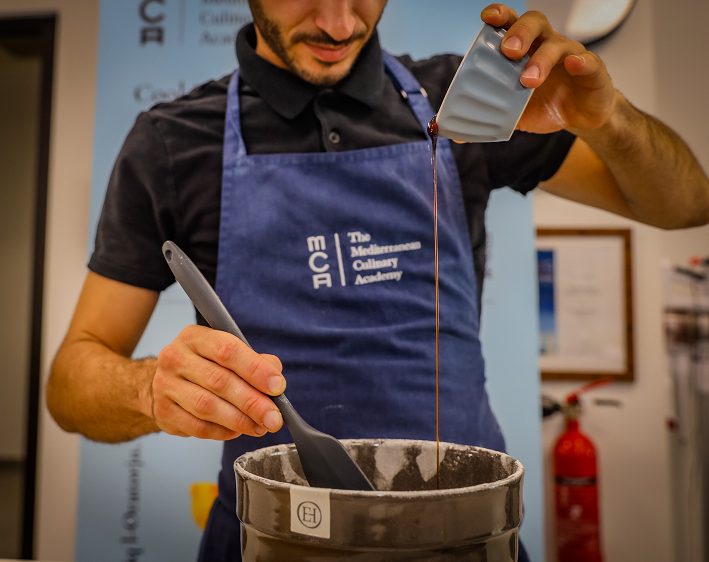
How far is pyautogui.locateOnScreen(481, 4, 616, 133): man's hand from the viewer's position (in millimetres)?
574

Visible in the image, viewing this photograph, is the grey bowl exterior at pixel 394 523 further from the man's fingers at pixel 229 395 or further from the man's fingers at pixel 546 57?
the man's fingers at pixel 546 57

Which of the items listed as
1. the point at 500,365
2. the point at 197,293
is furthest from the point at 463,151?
the point at 500,365

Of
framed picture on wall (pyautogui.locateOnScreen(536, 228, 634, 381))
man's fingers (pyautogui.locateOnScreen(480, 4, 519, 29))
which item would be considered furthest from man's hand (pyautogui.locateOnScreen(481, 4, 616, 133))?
framed picture on wall (pyautogui.locateOnScreen(536, 228, 634, 381))

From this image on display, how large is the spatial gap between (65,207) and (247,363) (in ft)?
5.63

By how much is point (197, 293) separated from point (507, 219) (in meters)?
1.13

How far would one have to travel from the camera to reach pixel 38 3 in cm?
204

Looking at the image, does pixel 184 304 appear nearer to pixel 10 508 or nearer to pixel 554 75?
pixel 554 75

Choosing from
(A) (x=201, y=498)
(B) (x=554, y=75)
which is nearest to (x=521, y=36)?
(B) (x=554, y=75)

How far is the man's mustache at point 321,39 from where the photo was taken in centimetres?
92

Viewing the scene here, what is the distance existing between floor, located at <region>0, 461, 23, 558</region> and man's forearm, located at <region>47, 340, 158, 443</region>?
148cm

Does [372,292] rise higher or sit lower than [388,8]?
lower

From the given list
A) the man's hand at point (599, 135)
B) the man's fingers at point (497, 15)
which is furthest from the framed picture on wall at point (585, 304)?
the man's fingers at point (497, 15)

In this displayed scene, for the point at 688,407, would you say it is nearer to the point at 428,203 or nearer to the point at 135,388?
the point at 428,203

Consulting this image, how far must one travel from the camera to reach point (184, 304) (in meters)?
1.64
